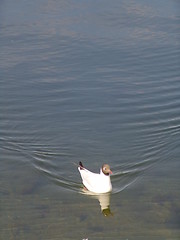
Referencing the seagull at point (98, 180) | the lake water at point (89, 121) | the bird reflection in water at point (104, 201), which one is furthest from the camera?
the seagull at point (98, 180)

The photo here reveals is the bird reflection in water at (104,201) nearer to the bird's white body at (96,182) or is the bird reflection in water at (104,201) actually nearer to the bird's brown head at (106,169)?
the bird's white body at (96,182)

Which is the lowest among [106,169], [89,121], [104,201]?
[104,201]

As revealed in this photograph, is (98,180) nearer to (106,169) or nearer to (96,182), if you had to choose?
(96,182)

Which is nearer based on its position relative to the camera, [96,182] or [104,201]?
[104,201]

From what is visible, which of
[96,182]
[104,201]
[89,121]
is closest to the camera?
[104,201]

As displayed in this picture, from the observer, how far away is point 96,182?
1165 cm

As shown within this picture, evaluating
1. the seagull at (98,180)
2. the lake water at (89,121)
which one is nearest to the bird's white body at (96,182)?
the seagull at (98,180)

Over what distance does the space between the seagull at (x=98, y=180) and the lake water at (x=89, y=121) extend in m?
0.23

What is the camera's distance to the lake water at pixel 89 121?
11000 millimetres

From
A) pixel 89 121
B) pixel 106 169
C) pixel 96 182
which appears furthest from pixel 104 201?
pixel 89 121

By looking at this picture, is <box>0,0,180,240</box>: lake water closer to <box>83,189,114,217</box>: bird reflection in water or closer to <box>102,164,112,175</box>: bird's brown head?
<box>83,189,114,217</box>: bird reflection in water

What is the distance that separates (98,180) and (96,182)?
8 cm

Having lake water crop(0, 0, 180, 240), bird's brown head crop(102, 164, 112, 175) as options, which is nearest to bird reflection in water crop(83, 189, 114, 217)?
lake water crop(0, 0, 180, 240)

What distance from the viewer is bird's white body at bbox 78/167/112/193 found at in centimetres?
1157
